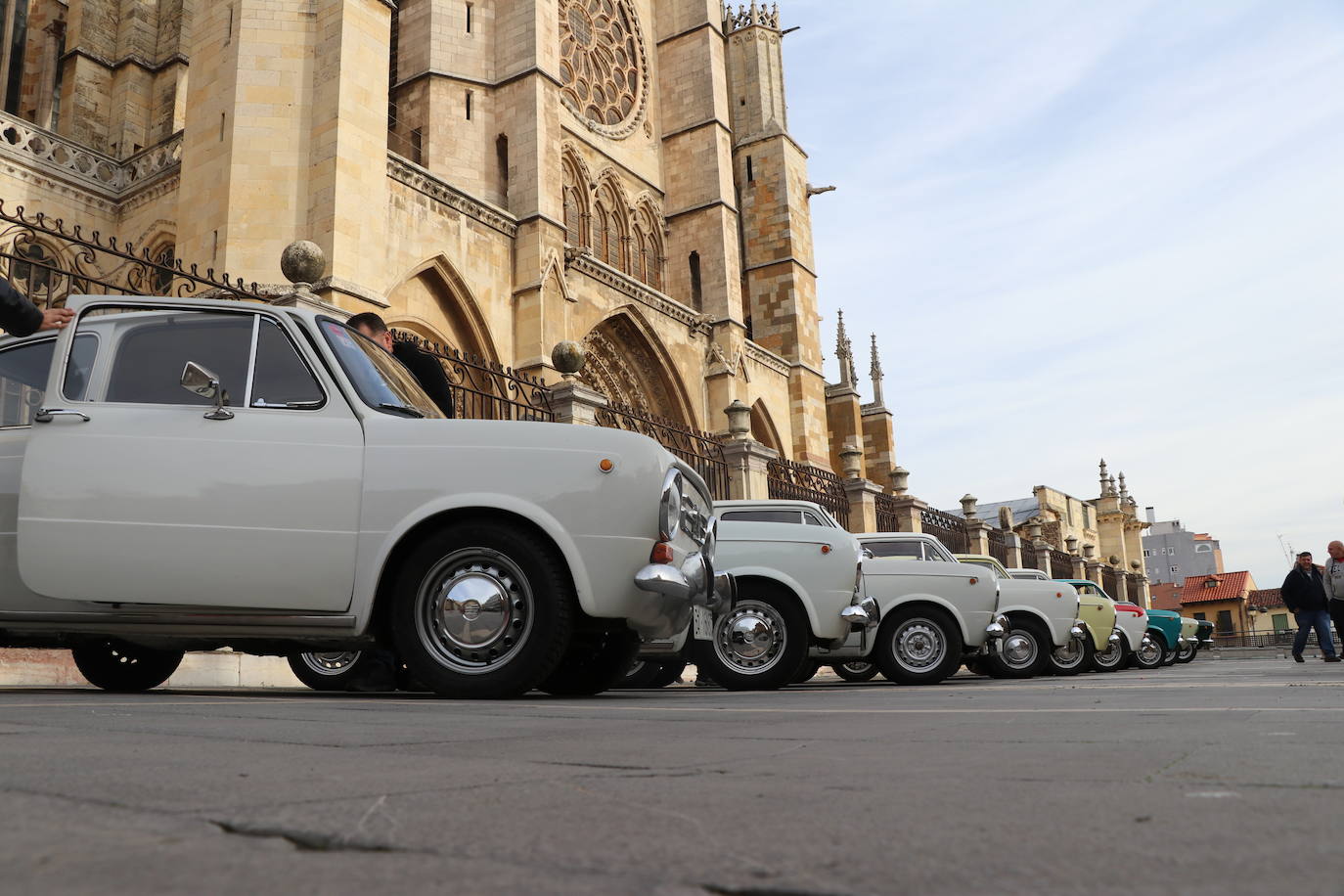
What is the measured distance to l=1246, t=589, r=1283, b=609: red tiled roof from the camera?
211 feet

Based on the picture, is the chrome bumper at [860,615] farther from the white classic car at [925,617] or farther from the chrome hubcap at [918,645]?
the chrome hubcap at [918,645]

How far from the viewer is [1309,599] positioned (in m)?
12.9

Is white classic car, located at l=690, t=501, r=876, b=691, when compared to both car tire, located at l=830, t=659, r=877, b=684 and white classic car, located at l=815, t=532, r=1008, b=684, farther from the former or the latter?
car tire, located at l=830, t=659, r=877, b=684

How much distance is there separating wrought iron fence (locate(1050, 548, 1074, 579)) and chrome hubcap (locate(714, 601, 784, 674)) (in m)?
27.6

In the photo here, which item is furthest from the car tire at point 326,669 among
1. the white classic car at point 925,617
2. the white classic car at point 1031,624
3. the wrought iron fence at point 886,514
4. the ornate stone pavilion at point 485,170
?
the wrought iron fence at point 886,514

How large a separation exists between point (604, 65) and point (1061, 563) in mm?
20437

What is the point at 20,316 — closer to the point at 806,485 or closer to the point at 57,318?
the point at 57,318

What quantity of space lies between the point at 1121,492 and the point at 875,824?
6061 cm

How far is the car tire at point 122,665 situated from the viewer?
5.67 metres

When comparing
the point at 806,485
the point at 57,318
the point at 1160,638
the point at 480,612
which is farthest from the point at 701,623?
the point at 1160,638

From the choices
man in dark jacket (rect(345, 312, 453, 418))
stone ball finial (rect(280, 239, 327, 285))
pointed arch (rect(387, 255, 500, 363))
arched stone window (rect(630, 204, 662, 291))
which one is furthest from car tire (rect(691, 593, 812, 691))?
arched stone window (rect(630, 204, 662, 291))

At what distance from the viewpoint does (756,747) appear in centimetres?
238

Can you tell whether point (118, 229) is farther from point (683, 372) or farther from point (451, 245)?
point (683, 372)

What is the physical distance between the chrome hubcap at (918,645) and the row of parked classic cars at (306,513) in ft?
13.5
